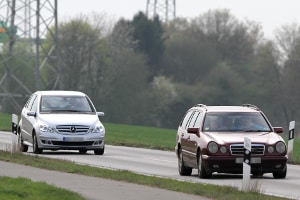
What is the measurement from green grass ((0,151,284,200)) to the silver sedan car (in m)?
2.20

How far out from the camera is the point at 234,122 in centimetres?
2536

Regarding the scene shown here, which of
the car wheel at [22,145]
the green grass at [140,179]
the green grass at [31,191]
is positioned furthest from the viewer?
the car wheel at [22,145]

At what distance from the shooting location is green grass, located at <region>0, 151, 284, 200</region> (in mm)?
19086

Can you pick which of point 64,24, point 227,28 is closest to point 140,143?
point 64,24

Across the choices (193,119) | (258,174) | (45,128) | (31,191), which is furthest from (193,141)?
(45,128)

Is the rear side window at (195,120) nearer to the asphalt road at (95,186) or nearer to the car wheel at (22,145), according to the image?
the asphalt road at (95,186)

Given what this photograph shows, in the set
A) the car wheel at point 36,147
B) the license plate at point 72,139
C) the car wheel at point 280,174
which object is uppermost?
the car wheel at point 280,174

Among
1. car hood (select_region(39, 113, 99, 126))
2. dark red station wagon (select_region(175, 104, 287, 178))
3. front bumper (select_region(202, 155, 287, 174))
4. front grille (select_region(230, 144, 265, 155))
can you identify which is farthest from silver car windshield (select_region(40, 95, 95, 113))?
front grille (select_region(230, 144, 265, 155))

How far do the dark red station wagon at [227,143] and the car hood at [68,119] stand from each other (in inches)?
275

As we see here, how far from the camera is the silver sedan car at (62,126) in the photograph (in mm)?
33125

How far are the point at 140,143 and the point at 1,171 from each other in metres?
21.2

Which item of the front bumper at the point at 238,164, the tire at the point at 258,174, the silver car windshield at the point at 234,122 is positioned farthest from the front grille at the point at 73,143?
the front bumper at the point at 238,164

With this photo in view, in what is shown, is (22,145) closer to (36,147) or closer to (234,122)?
(36,147)

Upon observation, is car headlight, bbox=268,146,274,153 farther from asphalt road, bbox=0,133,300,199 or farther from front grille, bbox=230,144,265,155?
asphalt road, bbox=0,133,300,199
